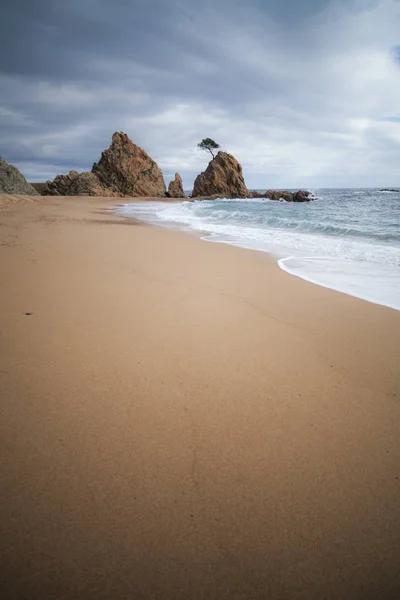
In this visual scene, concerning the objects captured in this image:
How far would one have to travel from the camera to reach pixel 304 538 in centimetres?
97

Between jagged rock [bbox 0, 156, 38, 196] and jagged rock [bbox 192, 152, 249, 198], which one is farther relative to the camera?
jagged rock [bbox 192, 152, 249, 198]

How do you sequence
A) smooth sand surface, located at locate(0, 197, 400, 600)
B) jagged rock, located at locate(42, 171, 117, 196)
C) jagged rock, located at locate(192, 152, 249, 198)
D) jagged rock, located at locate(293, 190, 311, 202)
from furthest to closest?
jagged rock, located at locate(192, 152, 249, 198), jagged rock, located at locate(42, 171, 117, 196), jagged rock, located at locate(293, 190, 311, 202), smooth sand surface, located at locate(0, 197, 400, 600)

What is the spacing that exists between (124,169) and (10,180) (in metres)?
22.3

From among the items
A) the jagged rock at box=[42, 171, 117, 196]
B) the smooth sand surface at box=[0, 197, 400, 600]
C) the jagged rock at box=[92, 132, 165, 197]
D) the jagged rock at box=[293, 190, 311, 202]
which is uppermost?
the jagged rock at box=[92, 132, 165, 197]

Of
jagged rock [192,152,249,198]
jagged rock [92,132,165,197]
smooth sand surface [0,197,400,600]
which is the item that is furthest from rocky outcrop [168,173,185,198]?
smooth sand surface [0,197,400,600]

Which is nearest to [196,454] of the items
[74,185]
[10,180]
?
[10,180]

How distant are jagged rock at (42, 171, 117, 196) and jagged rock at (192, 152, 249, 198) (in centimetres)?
1741

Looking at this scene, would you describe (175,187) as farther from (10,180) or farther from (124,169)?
(10,180)

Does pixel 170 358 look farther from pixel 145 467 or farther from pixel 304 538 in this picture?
pixel 304 538

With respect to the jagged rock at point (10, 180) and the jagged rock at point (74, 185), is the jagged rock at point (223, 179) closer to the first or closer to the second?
the jagged rock at point (74, 185)

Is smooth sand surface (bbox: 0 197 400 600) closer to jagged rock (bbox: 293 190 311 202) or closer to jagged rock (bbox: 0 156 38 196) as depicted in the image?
jagged rock (bbox: 0 156 38 196)

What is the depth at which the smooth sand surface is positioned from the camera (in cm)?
88

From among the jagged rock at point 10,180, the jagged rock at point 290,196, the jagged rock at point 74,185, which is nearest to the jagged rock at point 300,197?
the jagged rock at point 290,196

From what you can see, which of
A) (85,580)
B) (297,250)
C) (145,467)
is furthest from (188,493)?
(297,250)
